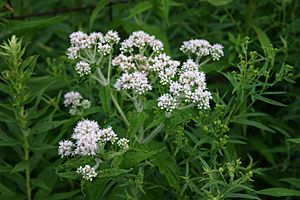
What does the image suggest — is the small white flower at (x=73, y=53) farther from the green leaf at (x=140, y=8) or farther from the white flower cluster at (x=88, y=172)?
the green leaf at (x=140, y=8)

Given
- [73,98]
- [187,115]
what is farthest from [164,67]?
[73,98]

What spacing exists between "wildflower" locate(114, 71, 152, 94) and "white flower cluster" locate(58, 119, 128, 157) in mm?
323

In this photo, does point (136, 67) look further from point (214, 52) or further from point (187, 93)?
point (214, 52)

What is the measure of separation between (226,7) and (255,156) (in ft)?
3.99

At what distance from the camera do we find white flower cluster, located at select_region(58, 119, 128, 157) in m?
2.80

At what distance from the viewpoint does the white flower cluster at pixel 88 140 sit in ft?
9.20

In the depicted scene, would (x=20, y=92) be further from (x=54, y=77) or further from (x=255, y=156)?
(x=255, y=156)

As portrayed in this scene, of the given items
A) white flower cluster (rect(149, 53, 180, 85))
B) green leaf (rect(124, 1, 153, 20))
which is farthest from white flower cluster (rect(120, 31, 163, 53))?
green leaf (rect(124, 1, 153, 20))

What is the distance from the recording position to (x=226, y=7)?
4.47 meters

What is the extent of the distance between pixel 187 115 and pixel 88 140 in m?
0.60

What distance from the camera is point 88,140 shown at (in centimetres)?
280

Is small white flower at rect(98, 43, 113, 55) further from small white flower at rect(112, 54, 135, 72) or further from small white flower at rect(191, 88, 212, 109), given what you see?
A: small white flower at rect(191, 88, 212, 109)

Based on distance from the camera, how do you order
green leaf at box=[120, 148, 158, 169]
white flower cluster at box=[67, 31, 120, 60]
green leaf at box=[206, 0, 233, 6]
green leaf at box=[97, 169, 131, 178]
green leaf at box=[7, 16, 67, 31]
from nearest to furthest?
green leaf at box=[97, 169, 131, 178], green leaf at box=[120, 148, 158, 169], white flower cluster at box=[67, 31, 120, 60], green leaf at box=[206, 0, 233, 6], green leaf at box=[7, 16, 67, 31]

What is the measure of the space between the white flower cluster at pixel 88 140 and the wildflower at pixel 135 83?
32 centimetres
